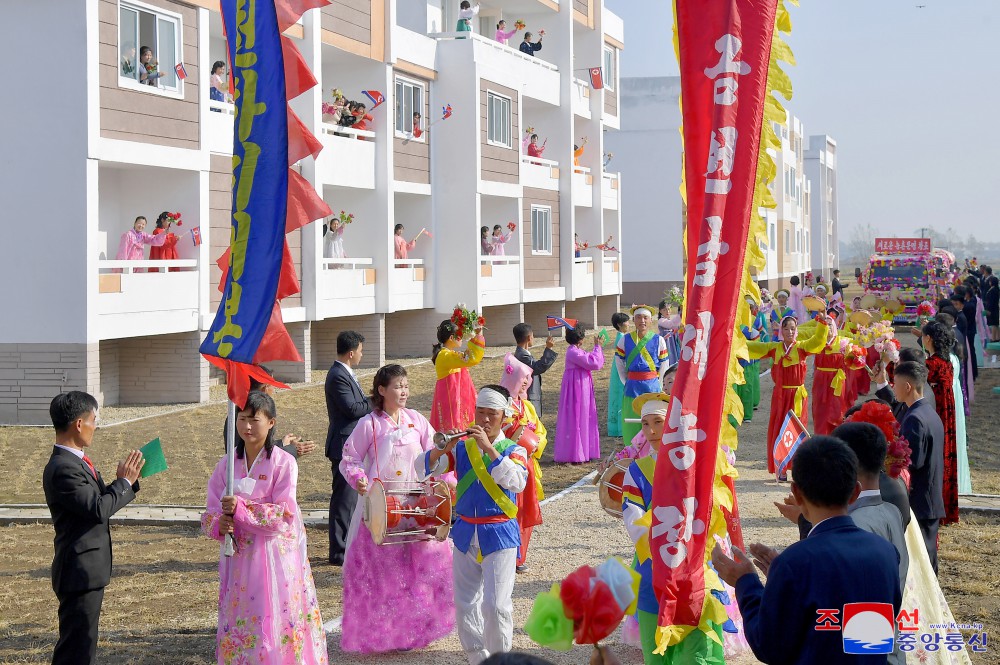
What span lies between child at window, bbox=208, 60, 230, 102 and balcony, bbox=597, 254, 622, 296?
62.2ft

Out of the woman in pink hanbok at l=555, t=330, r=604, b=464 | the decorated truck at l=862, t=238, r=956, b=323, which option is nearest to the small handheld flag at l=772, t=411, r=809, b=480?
the woman in pink hanbok at l=555, t=330, r=604, b=464

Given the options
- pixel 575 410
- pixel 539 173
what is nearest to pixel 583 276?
pixel 539 173

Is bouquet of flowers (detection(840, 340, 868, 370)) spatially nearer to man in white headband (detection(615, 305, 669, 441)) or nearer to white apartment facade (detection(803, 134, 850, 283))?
man in white headband (detection(615, 305, 669, 441))

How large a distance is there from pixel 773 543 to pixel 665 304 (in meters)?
8.75

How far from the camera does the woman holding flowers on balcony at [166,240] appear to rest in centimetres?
1933

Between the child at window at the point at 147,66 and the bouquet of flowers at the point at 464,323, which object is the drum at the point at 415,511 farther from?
the child at window at the point at 147,66

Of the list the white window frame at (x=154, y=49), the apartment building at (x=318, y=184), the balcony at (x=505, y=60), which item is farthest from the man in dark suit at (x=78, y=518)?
the balcony at (x=505, y=60)

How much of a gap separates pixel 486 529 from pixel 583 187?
30.9 m

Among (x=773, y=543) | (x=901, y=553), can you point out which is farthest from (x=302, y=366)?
(x=901, y=553)

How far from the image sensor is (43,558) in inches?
389

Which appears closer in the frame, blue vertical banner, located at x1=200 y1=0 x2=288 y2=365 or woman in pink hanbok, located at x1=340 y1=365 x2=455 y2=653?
blue vertical banner, located at x1=200 y1=0 x2=288 y2=365

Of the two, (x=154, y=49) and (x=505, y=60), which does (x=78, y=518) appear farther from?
(x=505, y=60)

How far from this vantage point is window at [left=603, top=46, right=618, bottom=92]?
39.1 metres

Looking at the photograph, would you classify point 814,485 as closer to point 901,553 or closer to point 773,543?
point 901,553
